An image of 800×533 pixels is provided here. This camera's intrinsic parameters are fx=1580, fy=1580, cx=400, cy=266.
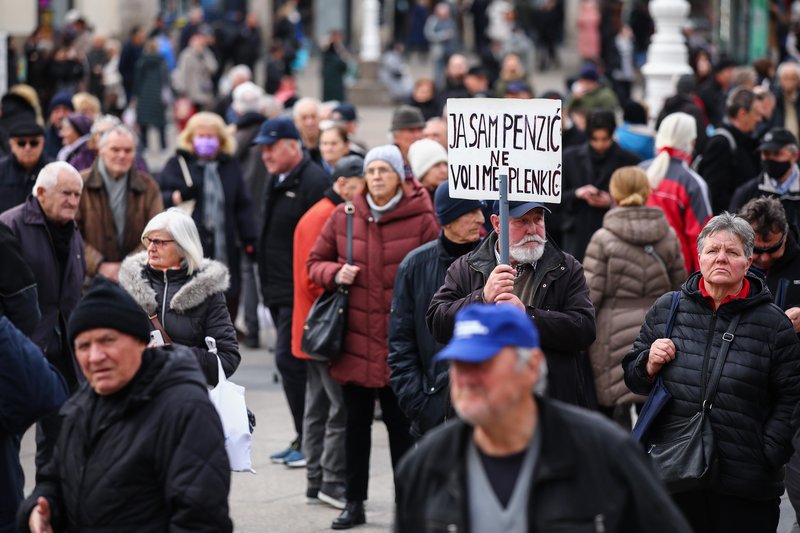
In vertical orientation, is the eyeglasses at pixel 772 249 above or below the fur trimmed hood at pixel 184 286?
above

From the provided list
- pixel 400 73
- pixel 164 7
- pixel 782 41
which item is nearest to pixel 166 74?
pixel 400 73

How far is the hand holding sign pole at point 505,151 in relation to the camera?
6309mm

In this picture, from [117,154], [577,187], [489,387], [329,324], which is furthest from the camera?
[577,187]

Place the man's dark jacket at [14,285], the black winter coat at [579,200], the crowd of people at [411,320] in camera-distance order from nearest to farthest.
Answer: the crowd of people at [411,320]
the man's dark jacket at [14,285]
the black winter coat at [579,200]

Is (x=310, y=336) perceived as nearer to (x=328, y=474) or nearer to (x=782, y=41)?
(x=328, y=474)

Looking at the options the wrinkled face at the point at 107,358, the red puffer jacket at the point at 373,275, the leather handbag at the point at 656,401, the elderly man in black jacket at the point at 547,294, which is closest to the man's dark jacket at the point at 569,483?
the wrinkled face at the point at 107,358

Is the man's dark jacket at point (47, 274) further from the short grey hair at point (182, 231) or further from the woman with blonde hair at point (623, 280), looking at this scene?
the woman with blonde hair at point (623, 280)

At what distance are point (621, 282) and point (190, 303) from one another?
273 centimetres

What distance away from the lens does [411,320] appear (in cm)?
742

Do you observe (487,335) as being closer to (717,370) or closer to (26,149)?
(717,370)

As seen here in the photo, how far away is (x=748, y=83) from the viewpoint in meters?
15.6

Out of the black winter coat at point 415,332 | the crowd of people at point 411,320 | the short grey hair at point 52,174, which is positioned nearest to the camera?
the crowd of people at point 411,320

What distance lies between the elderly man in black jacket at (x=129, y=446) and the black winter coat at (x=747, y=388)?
212 cm

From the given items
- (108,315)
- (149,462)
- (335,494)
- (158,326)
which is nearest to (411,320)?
(158,326)
